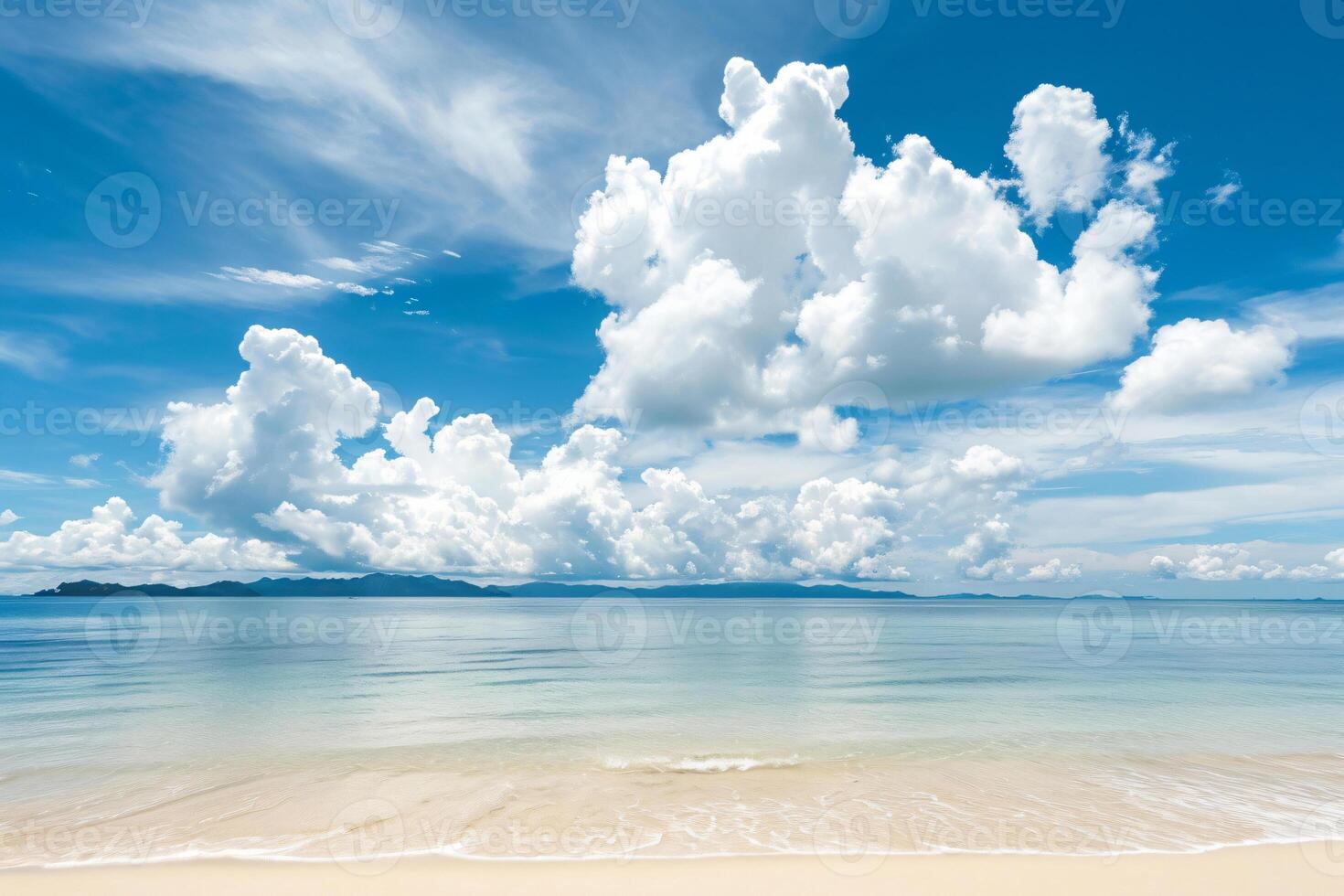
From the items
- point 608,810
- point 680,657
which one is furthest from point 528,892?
point 680,657

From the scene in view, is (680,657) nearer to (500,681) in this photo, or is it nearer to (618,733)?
(500,681)

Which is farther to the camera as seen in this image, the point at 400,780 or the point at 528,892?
the point at 400,780

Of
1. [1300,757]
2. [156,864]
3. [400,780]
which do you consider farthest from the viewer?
[1300,757]

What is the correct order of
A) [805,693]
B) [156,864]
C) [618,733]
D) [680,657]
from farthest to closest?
[680,657] < [805,693] < [618,733] < [156,864]

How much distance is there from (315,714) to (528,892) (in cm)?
2040

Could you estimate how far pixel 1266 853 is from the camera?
461 inches

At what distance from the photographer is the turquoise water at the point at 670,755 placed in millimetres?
13211
